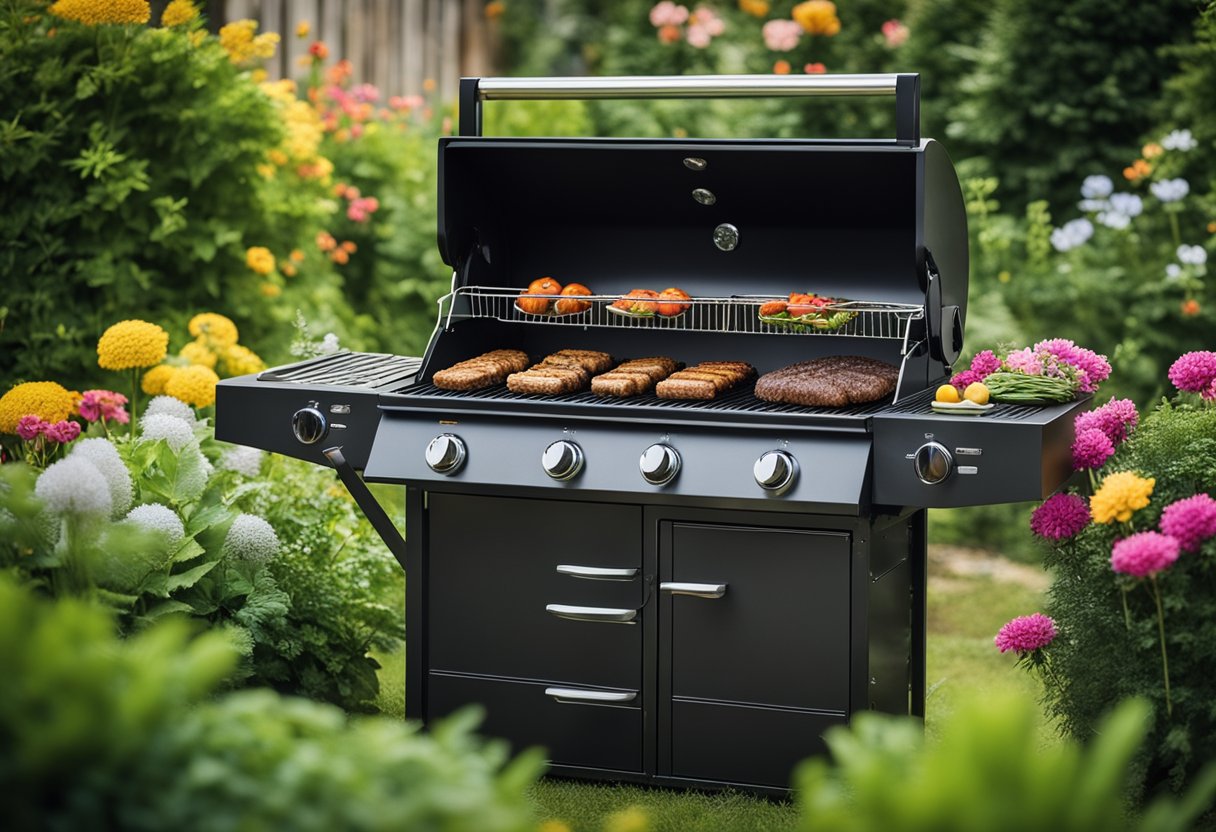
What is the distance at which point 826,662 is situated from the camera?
12.0ft

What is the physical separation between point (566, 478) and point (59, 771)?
200 centimetres

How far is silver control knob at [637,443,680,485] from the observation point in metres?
3.59

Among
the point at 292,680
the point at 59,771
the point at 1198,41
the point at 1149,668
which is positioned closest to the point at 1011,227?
the point at 1198,41

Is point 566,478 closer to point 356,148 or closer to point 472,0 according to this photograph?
point 356,148

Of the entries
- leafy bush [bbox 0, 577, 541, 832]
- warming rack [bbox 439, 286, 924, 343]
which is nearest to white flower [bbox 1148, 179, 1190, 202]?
warming rack [bbox 439, 286, 924, 343]

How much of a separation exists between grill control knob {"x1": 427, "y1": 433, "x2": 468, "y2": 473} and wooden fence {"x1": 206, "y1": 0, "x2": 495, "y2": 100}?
3.54 m

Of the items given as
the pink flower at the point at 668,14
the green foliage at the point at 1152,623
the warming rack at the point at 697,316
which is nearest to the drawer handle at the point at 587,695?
the warming rack at the point at 697,316

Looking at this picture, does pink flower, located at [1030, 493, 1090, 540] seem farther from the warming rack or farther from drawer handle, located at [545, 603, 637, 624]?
drawer handle, located at [545, 603, 637, 624]

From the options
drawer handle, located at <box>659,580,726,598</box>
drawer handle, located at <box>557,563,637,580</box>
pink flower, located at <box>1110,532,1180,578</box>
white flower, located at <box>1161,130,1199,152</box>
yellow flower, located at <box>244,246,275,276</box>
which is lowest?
drawer handle, located at <box>659,580,726,598</box>

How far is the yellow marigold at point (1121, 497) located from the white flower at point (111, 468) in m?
2.30

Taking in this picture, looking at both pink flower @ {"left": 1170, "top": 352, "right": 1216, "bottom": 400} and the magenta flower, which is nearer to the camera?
the magenta flower

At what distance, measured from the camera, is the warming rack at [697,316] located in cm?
391

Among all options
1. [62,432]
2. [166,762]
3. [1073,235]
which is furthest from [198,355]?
[1073,235]

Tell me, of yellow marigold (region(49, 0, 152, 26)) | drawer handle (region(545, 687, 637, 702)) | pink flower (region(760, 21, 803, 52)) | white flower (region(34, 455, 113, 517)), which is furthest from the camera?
pink flower (region(760, 21, 803, 52))
